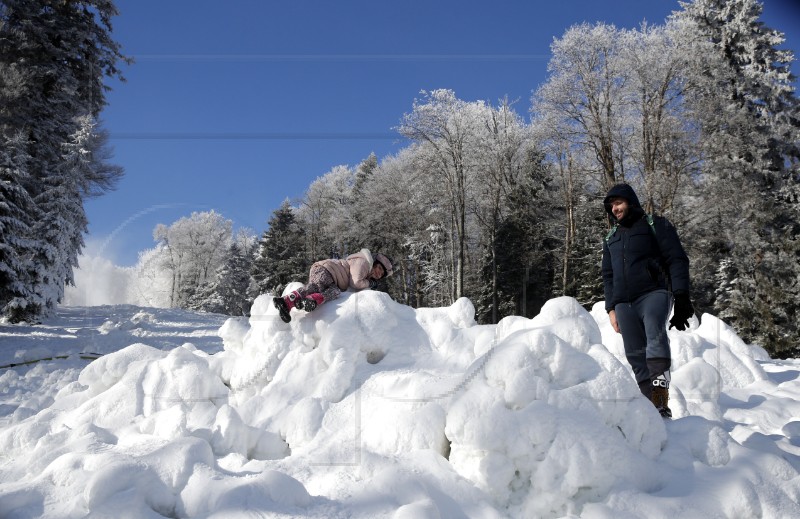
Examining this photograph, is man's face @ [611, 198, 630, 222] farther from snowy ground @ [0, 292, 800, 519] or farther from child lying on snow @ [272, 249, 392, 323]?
child lying on snow @ [272, 249, 392, 323]

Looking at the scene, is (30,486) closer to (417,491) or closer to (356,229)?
(417,491)

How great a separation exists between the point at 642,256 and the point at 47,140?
1533 centimetres

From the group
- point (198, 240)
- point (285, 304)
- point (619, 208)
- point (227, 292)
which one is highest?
point (198, 240)

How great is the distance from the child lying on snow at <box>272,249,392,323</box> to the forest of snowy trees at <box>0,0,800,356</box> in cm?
899

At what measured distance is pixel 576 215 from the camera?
2109cm

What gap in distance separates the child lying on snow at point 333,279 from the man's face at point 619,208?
185 cm

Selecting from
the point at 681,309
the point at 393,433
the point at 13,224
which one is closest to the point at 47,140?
the point at 13,224

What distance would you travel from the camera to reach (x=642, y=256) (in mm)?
3219

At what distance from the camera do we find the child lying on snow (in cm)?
354

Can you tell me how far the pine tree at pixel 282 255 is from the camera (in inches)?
526

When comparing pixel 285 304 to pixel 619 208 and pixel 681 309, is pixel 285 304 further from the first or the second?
pixel 681 309

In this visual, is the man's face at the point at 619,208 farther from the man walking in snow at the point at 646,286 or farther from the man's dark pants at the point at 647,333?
the man's dark pants at the point at 647,333

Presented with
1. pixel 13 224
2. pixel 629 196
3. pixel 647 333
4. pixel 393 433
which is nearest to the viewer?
pixel 393 433

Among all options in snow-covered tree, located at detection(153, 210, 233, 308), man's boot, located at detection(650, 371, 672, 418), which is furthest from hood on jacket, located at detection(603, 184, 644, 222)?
snow-covered tree, located at detection(153, 210, 233, 308)
